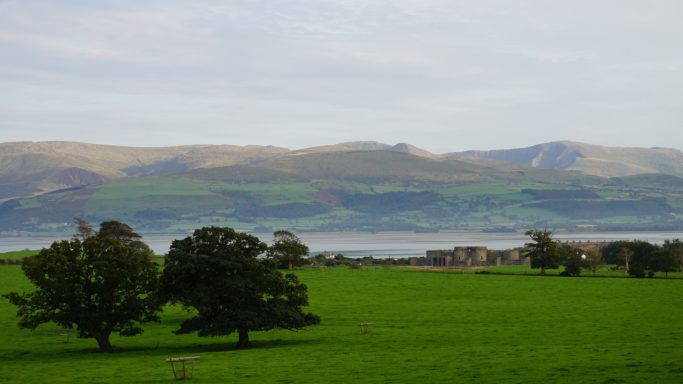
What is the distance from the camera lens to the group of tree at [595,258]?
106m

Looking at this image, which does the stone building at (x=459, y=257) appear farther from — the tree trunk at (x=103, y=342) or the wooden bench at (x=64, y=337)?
the tree trunk at (x=103, y=342)

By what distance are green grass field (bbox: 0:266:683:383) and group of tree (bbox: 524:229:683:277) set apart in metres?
18.6

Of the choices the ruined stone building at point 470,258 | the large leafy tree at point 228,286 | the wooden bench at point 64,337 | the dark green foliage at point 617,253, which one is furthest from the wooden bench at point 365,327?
the ruined stone building at point 470,258

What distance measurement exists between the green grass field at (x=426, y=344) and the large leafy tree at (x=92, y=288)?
1905 millimetres

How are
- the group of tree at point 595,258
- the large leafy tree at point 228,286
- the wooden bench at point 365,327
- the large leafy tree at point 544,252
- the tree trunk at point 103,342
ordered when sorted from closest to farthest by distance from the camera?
the large leafy tree at point 228,286, the tree trunk at point 103,342, the wooden bench at point 365,327, the group of tree at point 595,258, the large leafy tree at point 544,252

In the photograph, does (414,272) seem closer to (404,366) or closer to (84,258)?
(84,258)

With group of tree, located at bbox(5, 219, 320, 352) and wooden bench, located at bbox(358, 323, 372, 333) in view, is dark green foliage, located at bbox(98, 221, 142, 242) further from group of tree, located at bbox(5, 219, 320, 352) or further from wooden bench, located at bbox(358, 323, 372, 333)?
wooden bench, located at bbox(358, 323, 372, 333)

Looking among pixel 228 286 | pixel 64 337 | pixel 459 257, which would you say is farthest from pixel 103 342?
pixel 459 257

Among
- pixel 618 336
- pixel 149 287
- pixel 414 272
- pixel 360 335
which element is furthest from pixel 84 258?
pixel 414 272

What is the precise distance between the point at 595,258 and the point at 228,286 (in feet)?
244

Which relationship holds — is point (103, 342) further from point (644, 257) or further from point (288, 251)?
point (644, 257)

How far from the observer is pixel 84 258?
55250mm

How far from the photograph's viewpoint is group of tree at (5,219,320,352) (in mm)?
53062

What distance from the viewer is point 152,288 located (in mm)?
54781
